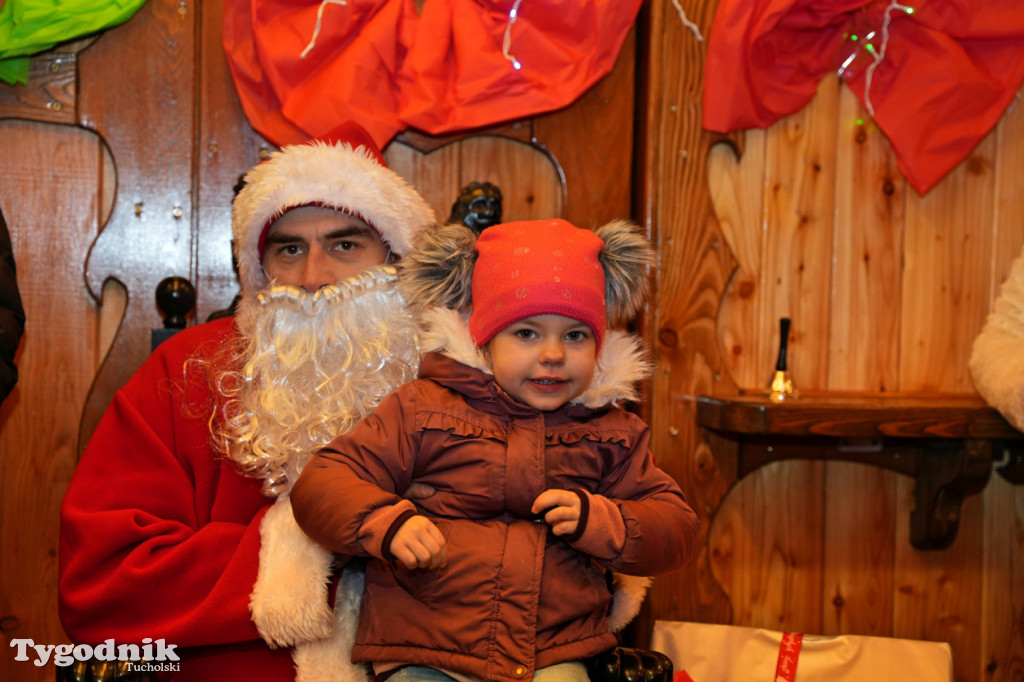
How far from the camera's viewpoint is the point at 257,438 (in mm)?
1714

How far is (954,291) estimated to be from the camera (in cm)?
232

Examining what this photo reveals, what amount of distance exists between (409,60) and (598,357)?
39.2 inches

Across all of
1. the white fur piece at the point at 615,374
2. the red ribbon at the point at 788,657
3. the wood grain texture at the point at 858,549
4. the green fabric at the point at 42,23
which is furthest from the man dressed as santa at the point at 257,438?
the wood grain texture at the point at 858,549

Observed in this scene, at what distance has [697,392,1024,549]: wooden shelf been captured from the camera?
A: 1953mm

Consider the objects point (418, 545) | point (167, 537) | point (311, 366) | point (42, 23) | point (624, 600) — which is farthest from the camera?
point (42, 23)

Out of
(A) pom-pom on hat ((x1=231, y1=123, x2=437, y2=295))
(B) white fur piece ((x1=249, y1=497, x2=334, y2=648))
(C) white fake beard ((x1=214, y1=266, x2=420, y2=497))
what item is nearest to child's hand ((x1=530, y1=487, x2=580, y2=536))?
(B) white fur piece ((x1=249, y1=497, x2=334, y2=648))

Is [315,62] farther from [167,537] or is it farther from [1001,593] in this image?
[1001,593]

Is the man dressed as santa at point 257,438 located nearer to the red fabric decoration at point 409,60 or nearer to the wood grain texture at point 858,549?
the red fabric decoration at point 409,60

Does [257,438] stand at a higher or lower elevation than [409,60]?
lower

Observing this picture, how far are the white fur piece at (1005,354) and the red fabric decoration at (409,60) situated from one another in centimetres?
124

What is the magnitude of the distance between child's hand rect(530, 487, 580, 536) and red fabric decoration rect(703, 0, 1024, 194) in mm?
1278

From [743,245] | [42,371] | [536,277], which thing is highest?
[743,245]

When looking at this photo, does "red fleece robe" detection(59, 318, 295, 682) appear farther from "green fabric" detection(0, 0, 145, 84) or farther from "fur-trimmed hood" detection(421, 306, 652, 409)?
"green fabric" detection(0, 0, 145, 84)

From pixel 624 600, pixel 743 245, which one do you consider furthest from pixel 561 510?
pixel 743 245
